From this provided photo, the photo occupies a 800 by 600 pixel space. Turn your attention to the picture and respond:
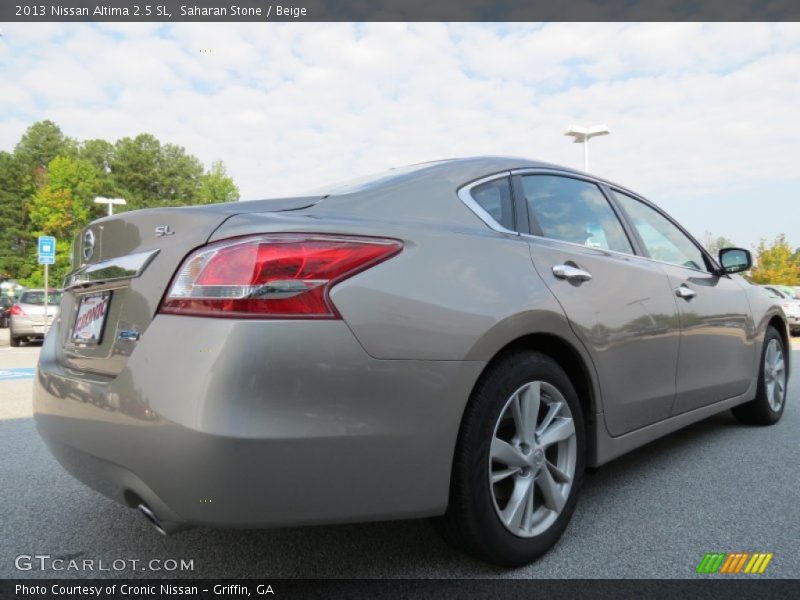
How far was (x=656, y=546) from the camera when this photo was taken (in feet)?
7.45

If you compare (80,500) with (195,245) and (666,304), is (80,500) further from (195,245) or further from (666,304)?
(666,304)

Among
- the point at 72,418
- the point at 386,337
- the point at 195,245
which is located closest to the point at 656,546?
the point at 386,337

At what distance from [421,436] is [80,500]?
197cm

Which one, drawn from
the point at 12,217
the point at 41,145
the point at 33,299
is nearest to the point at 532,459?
the point at 33,299

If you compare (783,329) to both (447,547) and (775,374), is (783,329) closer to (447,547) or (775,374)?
(775,374)

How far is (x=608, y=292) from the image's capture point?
8.46 ft

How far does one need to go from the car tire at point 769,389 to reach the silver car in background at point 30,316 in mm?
15184

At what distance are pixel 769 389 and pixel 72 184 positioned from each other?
4135 centimetres

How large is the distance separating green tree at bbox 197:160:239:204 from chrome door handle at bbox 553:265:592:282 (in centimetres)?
5044

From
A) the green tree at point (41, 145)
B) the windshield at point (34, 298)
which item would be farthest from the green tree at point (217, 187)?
the windshield at point (34, 298)

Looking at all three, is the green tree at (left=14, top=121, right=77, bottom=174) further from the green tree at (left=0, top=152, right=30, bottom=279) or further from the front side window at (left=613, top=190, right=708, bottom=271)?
the front side window at (left=613, top=190, right=708, bottom=271)

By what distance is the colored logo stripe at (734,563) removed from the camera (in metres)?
2.08

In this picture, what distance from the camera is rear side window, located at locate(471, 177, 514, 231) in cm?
233

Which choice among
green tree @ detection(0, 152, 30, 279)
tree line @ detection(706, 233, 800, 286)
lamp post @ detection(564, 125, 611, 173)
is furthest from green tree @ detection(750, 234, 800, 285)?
green tree @ detection(0, 152, 30, 279)
